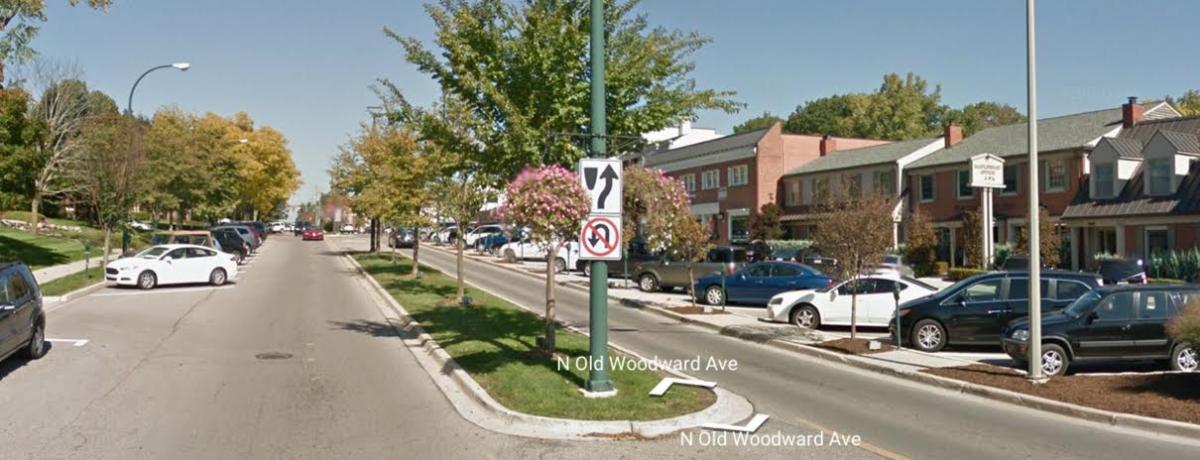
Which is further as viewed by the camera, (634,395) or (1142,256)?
(1142,256)

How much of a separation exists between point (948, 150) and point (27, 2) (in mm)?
37514

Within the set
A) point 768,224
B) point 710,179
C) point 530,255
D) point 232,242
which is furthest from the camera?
point 710,179

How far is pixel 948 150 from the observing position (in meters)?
42.7

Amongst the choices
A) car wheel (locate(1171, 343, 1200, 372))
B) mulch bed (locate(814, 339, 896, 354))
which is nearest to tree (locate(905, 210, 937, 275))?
mulch bed (locate(814, 339, 896, 354))

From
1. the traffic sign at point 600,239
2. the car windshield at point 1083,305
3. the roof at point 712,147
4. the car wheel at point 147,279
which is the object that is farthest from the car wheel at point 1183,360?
the roof at point 712,147

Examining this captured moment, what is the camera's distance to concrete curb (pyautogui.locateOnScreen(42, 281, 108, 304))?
2189 cm

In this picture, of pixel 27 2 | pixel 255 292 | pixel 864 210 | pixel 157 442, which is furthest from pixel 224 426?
pixel 255 292

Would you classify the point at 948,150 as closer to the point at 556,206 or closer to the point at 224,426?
the point at 556,206

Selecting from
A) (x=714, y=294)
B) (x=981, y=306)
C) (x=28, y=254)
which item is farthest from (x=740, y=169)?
(x=981, y=306)

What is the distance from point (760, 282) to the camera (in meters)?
24.3

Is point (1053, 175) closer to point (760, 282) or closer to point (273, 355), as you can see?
point (760, 282)

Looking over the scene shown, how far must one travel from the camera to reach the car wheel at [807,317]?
1927 centimetres

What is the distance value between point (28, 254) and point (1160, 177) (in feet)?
142

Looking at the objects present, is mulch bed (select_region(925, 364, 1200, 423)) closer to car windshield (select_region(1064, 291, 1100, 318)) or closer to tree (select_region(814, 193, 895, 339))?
car windshield (select_region(1064, 291, 1100, 318))
